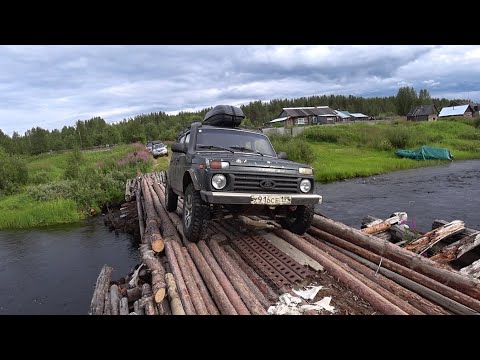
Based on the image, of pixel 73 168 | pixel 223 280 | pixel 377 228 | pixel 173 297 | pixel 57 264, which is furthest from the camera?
pixel 73 168

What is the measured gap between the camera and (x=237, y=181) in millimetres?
5879

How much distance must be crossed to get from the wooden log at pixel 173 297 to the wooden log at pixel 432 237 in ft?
16.0

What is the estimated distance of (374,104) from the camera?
365 ft

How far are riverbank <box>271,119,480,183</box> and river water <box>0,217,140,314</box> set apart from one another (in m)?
16.4

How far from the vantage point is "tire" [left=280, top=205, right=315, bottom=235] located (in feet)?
22.6

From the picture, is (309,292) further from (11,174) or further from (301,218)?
(11,174)

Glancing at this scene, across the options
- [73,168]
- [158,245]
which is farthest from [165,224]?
[73,168]

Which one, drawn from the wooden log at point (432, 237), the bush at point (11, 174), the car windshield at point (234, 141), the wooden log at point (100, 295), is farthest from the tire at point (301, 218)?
the bush at point (11, 174)

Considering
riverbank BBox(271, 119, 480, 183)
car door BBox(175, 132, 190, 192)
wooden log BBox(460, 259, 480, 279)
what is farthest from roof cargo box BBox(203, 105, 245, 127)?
riverbank BBox(271, 119, 480, 183)

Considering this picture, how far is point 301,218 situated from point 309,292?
2.49 metres

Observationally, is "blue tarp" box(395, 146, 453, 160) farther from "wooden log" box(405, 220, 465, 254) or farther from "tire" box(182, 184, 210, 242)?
"tire" box(182, 184, 210, 242)

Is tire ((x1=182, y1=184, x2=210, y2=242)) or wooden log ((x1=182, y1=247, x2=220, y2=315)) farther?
tire ((x1=182, y1=184, x2=210, y2=242))

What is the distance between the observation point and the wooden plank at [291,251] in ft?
18.1
